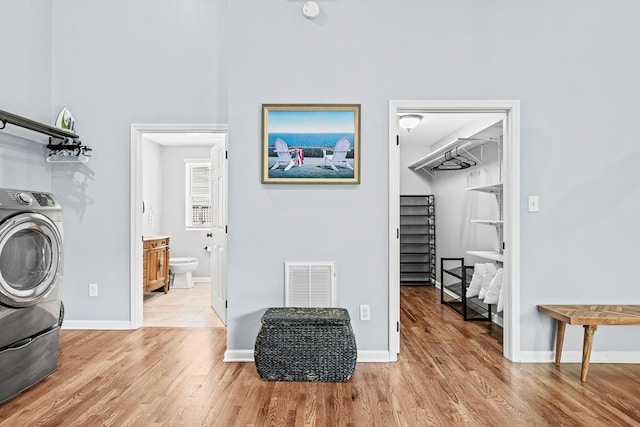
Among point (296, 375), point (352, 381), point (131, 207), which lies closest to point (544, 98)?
point (352, 381)

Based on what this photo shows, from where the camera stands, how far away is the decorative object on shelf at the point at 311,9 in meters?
3.01

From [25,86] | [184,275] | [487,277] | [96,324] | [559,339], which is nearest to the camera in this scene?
[559,339]

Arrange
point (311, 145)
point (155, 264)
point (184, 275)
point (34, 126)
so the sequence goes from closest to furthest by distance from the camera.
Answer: point (311, 145)
point (34, 126)
point (155, 264)
point (184, 275)

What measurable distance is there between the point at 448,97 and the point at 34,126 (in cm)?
330

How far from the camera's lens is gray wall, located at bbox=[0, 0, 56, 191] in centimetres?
336

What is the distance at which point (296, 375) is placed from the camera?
2.66 m

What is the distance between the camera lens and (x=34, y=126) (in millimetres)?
3178

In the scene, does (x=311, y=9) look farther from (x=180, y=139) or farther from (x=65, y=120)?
(x=180, y=139)

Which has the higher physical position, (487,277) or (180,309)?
(487,277)

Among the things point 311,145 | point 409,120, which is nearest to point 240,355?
point 311,145

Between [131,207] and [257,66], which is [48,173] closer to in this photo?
[131,207]

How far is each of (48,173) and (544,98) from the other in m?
4.48

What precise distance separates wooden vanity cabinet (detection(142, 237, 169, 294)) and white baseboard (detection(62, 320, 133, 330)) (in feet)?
4.03

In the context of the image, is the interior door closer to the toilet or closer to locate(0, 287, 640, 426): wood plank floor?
locate(0, 287, 640, 426): wood plank floor
